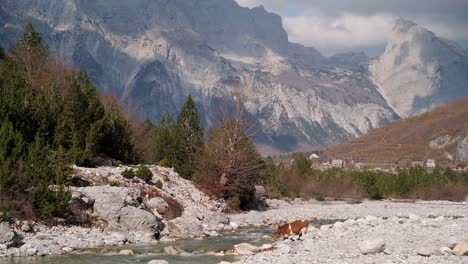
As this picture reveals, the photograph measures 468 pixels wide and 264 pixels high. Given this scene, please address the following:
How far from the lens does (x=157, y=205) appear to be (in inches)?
1670

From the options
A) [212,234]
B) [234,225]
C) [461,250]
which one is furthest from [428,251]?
[234,225]

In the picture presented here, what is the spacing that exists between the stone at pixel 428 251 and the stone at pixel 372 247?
1596mm

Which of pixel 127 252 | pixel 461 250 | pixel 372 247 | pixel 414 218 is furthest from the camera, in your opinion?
pixel 414 218

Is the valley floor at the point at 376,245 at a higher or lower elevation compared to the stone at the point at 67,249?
higher

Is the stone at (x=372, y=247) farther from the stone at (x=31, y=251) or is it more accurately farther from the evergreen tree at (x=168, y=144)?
the evergreen tree at (x=168, y=144)

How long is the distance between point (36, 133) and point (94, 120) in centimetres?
1222

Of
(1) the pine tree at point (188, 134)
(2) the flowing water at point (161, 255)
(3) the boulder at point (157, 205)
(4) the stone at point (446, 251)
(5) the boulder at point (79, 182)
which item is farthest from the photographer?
(1) the pine tree at point (188, 134)

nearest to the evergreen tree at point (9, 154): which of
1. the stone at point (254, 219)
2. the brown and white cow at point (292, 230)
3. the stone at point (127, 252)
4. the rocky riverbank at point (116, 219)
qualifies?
the rocky riverbank at point (116, 219)

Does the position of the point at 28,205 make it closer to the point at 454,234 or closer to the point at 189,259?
the point at 189,259

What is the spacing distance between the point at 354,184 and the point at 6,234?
308ft

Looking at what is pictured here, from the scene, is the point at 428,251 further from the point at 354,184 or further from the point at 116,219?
the point at 354,184

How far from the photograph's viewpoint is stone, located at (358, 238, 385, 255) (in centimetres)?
2534

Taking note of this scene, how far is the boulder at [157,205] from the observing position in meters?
42.1

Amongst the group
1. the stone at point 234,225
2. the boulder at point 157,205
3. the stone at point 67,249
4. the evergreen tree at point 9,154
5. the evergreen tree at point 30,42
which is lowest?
the stone at point 234,225
